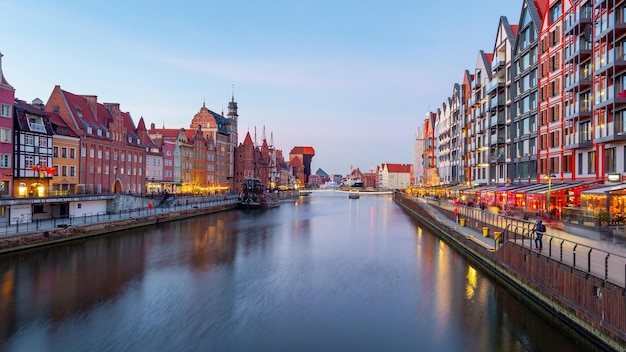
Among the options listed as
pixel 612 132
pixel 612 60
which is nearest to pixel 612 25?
pixel 612 60

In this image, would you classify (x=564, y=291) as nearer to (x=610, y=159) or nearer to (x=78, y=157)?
(x=610, y=159)

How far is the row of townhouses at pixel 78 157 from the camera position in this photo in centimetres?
4059

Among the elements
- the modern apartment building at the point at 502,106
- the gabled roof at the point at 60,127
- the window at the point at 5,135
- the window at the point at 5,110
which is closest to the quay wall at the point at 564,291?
the modern apartment building at the point at 502,106

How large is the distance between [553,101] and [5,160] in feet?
172

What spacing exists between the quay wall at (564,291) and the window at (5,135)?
4267cm

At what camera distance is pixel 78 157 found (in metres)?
54.0

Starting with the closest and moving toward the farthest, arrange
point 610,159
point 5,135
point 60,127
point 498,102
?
point 610,159
point 5,135
point 60,127
point 498,102

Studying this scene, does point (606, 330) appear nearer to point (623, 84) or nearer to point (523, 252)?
point (523, 252)

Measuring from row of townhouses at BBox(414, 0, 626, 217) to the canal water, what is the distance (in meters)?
13.4

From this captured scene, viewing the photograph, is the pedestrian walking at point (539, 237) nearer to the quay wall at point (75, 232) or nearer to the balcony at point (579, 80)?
the balcony at point (579, 80)

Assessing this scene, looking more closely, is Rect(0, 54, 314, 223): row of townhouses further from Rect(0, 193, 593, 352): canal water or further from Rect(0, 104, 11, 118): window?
Rect(0, 193, 593, 352): canal water

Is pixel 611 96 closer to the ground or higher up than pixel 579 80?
closer to the ground

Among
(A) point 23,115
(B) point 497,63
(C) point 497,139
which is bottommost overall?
(C) point 497,139

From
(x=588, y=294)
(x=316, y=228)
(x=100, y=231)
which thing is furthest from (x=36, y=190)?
(x=588, y=294)
